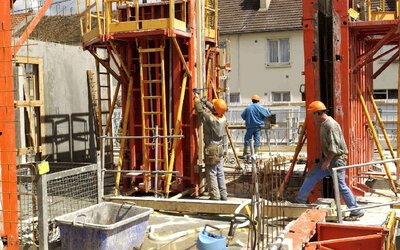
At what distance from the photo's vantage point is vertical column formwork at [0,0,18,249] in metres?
5.49

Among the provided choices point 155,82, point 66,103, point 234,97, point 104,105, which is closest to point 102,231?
point 155,82

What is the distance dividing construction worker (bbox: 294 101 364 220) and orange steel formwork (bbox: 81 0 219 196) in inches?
108

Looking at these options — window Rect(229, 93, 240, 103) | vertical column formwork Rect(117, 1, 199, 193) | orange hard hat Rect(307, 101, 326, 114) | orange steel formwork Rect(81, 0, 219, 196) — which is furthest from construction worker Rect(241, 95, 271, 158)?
window Rect(229, 93, 240, 103)

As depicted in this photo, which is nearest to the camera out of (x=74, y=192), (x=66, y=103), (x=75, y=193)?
(x=74, y=192)

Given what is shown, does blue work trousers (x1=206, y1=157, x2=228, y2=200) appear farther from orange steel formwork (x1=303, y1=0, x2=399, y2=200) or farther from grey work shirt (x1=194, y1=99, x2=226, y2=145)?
orange steel formwork (x1=303, y1=0, x2=399, y2=200)

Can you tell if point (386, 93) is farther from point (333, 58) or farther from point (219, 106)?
point (219, 106)

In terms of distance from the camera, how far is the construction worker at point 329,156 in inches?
338

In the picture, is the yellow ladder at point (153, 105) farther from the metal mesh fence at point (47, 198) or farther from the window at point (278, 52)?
the window at point (278, 52)

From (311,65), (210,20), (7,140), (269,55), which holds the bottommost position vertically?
(7,140)

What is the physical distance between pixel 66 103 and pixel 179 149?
18.2 feet

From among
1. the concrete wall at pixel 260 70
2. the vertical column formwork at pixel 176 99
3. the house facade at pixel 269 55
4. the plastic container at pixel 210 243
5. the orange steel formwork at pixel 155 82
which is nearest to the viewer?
the plastic container at pixel 210 243

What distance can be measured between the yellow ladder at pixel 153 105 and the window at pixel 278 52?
757 inches

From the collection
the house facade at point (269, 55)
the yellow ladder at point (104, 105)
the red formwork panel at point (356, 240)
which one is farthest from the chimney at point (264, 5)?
the red formwork panel at point (356, 240)

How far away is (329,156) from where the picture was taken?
8711 millimetres
